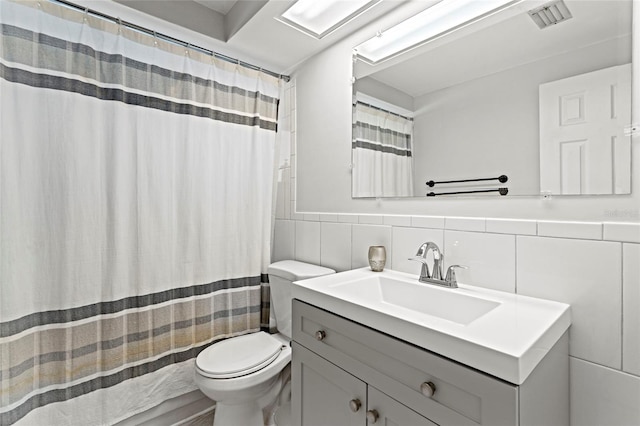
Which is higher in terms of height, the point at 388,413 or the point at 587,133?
the point at 587,133

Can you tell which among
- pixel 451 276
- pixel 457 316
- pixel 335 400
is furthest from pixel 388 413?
pixel 451 276

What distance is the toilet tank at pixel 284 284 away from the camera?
1.70 m

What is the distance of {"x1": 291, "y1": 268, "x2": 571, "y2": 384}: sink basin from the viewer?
0.69 meters

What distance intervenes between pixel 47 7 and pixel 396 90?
1.57 metres

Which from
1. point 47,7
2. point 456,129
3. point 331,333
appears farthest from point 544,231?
point 47,7

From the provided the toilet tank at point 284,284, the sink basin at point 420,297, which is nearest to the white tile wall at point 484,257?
the sink basin at point 420,297

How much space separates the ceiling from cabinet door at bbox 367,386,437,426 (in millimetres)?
1620

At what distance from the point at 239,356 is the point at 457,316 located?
105cm

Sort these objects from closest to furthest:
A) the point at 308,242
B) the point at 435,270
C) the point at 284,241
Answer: the point at 435,270 < the point at 308,242 < the point at 284,241

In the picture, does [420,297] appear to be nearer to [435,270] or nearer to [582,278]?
[435,270]

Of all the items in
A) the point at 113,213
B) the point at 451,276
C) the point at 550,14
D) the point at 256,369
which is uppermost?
the point at 550,14

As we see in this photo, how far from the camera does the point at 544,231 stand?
3.30 feet

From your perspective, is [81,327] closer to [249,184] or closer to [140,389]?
[140,389]

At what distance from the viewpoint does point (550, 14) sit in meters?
1.03
